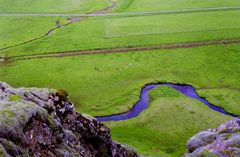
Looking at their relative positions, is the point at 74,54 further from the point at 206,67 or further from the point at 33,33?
the point at 206,67

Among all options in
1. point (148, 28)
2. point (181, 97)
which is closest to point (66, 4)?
point (148, 28)

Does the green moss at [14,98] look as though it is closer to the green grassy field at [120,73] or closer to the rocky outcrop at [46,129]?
the rocky outcrop at [46,129]

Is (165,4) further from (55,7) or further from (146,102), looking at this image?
(146,102)

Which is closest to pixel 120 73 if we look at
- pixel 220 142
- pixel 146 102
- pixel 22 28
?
pixel 146 102

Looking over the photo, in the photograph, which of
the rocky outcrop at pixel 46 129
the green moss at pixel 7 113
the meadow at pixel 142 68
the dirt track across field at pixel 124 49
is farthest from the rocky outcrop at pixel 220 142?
the dirt track across field at pixel 124 49

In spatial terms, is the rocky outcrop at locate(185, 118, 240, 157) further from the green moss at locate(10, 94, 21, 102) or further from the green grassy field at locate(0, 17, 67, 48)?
the green grassy field at locate(0, 17, 67, 48)
